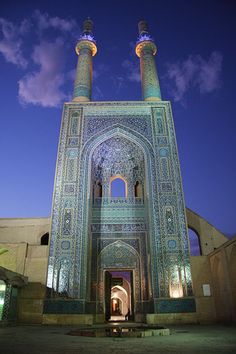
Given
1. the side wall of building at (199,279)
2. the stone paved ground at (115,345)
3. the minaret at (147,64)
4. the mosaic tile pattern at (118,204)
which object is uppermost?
the minaret at (147,64)

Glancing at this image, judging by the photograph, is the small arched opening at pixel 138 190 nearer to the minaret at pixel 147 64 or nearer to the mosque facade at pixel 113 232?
the mosque facade at pixel 113 232

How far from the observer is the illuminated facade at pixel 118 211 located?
10156 millimetres

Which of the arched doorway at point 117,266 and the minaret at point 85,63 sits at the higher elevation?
the minaret at point 85,63

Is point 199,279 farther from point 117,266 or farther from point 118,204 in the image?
point 118,204

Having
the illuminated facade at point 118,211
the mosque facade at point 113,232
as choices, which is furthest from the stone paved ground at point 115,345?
the illuminated facade at point 118,211

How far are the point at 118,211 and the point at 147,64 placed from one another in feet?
28.8

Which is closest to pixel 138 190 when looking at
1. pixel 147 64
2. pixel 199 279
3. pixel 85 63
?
pixel 199 279

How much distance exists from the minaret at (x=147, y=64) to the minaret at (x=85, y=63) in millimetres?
2883

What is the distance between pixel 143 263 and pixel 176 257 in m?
1.57

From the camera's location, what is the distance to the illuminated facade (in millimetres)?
10156

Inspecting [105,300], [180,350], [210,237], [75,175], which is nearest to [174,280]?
[105,300]

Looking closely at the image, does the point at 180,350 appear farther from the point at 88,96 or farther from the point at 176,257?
the point at 88,96

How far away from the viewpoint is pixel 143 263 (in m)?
11.4

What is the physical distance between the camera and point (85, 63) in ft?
52.1
